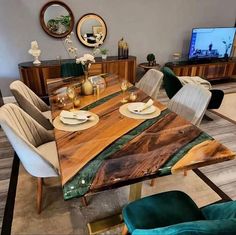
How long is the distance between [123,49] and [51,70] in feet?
4.61

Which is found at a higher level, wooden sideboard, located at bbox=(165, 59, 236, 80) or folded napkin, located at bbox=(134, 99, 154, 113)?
folded napkin, located at bbox=(134, 99, 154, 113)

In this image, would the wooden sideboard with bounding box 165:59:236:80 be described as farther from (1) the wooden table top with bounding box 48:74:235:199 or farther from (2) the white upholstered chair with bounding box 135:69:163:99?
(1) the wooden table top with bounding box 48:74:235:199

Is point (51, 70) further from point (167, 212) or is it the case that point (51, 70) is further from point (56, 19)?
point (167, 212)

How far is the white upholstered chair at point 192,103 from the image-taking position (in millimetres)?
1796

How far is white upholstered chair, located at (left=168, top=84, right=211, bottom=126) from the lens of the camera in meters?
1.80

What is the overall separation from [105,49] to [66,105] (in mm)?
2549

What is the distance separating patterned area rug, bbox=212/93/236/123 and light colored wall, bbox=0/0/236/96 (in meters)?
1.53

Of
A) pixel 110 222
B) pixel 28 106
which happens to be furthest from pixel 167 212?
pixel 28 106

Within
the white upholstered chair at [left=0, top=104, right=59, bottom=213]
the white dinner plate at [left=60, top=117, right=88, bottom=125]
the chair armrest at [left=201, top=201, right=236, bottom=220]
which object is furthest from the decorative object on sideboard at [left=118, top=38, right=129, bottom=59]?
the chair armrest at [left=201, top=201, right=236, bottom=220]

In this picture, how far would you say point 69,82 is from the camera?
2590 mm

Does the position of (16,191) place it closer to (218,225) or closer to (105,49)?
(218,225)

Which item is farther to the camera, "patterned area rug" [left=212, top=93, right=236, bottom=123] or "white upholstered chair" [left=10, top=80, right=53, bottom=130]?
"patterned area rug" [left=212, top=93, right=236, bottom=123]

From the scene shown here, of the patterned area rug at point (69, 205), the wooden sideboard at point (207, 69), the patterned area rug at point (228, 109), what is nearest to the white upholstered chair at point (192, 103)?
the patterned area rug at point (69, 205)

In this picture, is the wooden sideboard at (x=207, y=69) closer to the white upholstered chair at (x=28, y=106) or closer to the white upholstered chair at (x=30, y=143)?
the white upholstered chair at (x=28, y=106)
